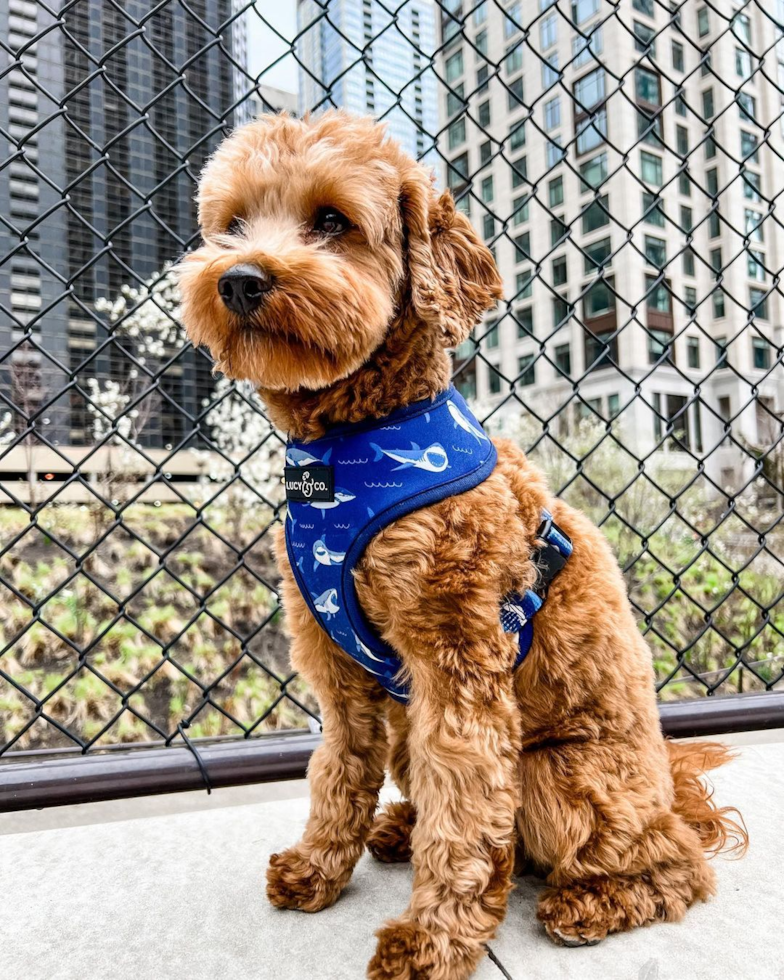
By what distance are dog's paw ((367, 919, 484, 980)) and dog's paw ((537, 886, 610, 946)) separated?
0.63 feet

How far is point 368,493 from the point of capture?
137cm

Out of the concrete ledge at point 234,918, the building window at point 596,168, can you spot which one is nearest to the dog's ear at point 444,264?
the concrete ledge at point 234,918

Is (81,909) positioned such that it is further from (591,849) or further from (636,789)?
(636,789)

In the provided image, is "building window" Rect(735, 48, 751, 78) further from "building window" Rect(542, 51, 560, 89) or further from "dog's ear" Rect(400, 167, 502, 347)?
"dog's ear" Rect(400, 167, 502, 347)

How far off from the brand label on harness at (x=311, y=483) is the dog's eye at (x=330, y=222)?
1.55 feet

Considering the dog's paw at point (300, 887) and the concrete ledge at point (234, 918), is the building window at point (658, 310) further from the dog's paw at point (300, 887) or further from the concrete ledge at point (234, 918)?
the dog's paw at point (300, 887)

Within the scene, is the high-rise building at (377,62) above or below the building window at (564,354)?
above

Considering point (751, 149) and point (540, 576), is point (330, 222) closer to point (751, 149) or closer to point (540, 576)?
point (540, 576)

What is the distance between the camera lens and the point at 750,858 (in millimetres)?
1755

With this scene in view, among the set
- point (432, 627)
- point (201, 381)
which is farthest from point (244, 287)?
point (201, 381)

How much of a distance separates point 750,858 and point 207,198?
2.01 metres

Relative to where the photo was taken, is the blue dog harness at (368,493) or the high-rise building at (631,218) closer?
the blue dog harness at (368,493)

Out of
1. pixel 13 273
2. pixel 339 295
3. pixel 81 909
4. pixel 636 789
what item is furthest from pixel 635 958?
pixel 13 273

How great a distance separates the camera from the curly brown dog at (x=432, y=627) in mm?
→ 1322
